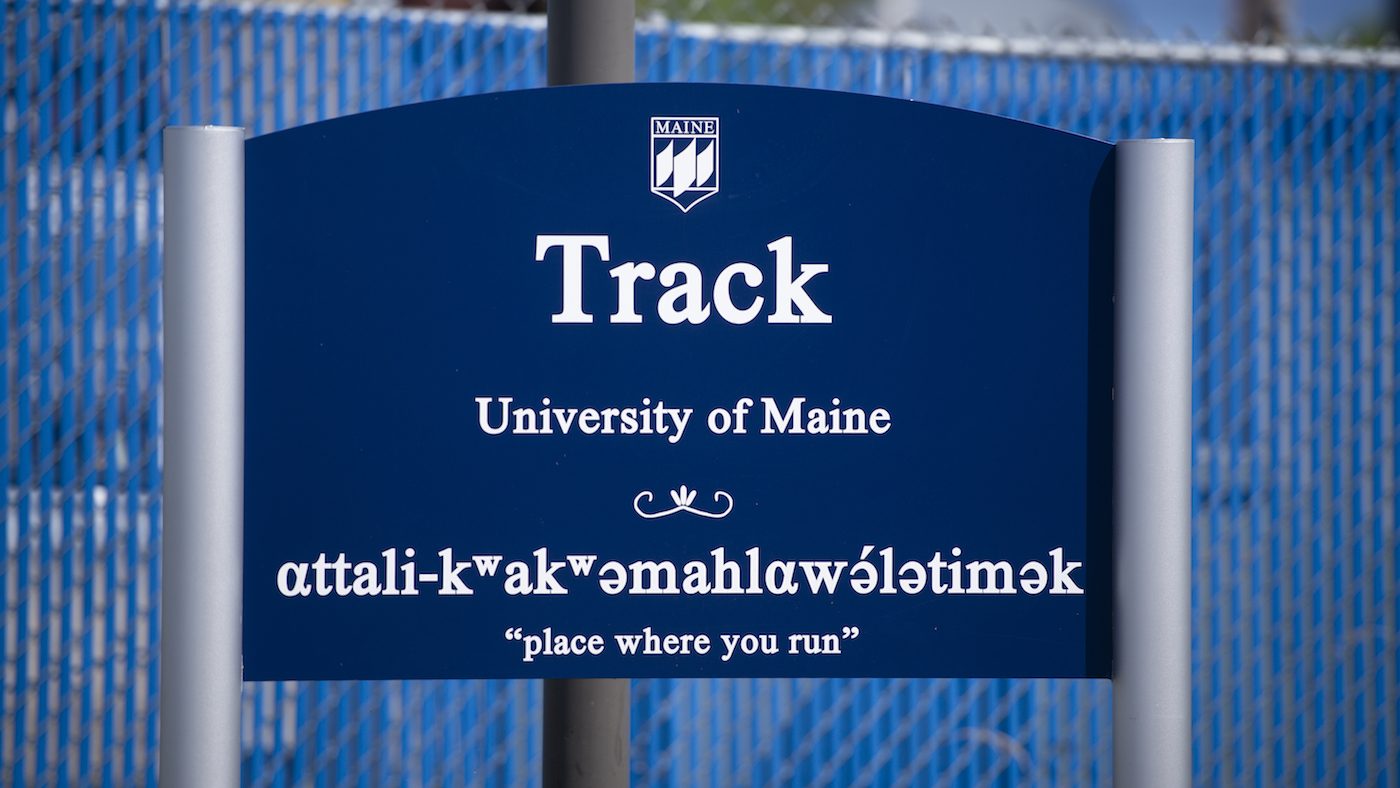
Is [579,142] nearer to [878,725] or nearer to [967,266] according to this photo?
[967,266]

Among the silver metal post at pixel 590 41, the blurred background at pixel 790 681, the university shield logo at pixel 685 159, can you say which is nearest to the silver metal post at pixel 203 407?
the silver metal post at pixel 590 41

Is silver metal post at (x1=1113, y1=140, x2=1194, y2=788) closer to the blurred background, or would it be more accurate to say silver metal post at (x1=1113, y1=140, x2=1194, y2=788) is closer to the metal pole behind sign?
the metal pole behind sign

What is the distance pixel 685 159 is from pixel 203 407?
2.85ft

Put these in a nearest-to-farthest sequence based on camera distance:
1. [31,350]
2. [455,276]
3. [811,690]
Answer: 1. [455,276]
2. [31,350]
3. [811,690]

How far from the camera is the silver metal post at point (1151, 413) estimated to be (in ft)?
7.24

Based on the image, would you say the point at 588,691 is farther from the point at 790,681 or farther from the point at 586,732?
the point at 790,681

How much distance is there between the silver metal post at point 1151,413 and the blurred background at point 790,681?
1490 mm

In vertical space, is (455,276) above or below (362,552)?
above

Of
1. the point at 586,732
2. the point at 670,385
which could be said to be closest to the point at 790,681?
the point at 586,732

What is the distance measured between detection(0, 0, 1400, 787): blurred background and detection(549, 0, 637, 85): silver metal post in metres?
1.23

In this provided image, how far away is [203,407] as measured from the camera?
85.1 inches

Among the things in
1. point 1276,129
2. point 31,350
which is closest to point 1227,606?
point 1276,129

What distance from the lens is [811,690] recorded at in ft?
12.0

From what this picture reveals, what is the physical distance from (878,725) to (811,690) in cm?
21
